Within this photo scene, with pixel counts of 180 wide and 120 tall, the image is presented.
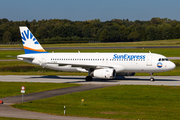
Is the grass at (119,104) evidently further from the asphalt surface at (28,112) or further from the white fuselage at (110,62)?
the white fuselage at (110,62)

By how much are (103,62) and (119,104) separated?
1982 centimetres

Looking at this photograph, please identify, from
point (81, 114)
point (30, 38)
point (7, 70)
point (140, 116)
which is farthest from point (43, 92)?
point (7, 70)

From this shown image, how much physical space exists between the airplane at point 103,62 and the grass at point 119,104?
8801mm

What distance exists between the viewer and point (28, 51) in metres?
50.3

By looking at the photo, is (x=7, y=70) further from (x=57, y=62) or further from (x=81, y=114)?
(x=81, y=114)

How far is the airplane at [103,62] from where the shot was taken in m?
43.8

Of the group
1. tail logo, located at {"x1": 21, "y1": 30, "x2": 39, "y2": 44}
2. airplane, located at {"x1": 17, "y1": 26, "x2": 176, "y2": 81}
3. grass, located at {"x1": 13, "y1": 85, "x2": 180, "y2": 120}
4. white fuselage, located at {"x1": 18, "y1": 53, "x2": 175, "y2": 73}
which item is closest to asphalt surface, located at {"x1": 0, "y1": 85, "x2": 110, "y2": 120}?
grass, located at {"x1": 13, "y1": 85, "x2": 180, "y2": 120}

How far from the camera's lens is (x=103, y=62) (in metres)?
46.1

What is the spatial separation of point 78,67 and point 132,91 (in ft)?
47.8

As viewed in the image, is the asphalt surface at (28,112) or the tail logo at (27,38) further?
the tail logo at (27,38)

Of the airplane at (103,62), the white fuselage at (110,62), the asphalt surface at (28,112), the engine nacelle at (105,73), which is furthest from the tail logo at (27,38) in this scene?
the asphalt surface at (28,112)

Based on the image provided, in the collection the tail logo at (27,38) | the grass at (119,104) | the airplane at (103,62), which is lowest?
the grass at (119,104)

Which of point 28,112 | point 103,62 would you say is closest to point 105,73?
point 103,62

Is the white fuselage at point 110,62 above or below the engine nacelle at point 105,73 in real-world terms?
above
